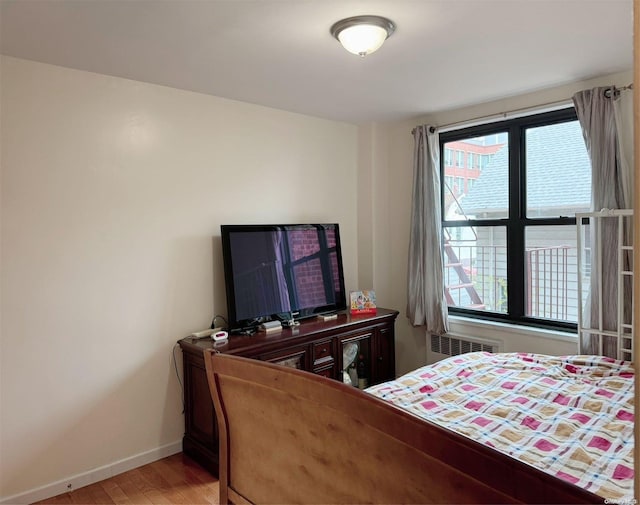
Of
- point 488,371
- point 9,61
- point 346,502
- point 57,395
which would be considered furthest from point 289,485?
point 9,61

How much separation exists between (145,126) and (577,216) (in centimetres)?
297

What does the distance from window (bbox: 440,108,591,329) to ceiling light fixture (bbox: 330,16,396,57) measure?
185cm

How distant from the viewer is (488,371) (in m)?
2.72

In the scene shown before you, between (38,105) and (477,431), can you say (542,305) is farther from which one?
(38,105)

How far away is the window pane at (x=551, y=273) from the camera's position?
3357mm

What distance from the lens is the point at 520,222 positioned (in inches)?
141

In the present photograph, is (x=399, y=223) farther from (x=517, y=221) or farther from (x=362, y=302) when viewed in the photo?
(x=517, y=221)

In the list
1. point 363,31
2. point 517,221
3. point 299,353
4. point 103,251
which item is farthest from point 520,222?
point 103,251

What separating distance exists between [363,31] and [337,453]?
1860 millimetres

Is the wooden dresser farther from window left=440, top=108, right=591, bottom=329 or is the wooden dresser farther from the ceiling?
the ceiling

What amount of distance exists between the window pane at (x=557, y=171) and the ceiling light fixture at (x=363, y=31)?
1.84 m

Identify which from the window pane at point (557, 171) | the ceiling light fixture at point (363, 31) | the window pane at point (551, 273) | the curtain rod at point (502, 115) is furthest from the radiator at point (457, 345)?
the ceiling light fixture at point (363, 31)

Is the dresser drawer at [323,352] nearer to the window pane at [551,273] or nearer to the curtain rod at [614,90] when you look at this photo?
the window pane at [551,273]

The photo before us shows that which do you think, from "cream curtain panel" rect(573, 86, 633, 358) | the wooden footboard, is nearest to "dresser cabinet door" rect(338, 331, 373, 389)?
"cream curtain panel" rect(573, 86, 633, 358)
